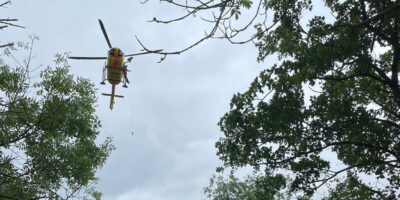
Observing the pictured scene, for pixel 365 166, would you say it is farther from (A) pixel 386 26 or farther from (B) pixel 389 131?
(A) pixel 386 26

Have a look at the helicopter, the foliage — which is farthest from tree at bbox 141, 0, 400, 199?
the helicopter

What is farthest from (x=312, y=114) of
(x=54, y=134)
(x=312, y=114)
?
(x=54, y=134)

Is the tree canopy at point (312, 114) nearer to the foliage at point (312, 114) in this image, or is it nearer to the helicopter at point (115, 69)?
the foliage at point (312, 114)

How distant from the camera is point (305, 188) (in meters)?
12.7

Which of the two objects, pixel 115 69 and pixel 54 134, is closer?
pixel 115 69

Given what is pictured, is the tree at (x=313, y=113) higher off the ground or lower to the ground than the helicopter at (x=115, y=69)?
higher

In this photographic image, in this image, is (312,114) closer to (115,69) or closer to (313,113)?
(313,113)

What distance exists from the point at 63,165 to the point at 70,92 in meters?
2.14

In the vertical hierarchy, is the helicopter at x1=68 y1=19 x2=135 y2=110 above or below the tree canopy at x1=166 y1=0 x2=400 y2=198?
below

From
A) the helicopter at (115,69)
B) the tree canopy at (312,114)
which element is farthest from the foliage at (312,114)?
the helicopter at (115,69)

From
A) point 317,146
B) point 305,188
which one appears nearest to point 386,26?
point 317,146

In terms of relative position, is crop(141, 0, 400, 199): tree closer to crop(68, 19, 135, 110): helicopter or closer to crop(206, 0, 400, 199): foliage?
crop(206, 0, 400, 199): foliage

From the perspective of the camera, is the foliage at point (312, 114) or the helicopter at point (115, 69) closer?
the helicopter at point (115, 69)

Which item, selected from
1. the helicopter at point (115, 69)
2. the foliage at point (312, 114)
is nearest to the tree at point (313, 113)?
the foliage at point (312, 114)
